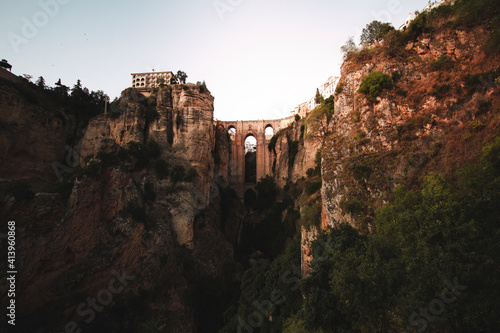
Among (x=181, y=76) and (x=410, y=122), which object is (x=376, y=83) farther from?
(x=181, y=76)

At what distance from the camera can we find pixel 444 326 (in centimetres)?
971

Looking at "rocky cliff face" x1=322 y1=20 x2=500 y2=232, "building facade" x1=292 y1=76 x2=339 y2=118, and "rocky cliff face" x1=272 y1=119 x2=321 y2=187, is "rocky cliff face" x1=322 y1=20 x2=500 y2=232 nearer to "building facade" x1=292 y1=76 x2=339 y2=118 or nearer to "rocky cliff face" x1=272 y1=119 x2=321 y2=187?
"rocky cliff face" x1=272 y1=119 x2=321 y2=187

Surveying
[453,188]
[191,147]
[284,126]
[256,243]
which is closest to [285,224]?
[256,243]

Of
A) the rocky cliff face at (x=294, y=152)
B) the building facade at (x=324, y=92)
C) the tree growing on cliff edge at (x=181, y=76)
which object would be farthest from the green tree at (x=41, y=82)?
the building facade at (x=324, y=92)

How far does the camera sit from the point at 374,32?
2388 cm

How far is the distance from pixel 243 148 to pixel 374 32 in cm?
3162

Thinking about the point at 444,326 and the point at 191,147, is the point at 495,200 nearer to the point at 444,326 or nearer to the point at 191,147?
the point at 444,326

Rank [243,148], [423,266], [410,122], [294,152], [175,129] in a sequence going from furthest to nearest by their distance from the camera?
[243,148] → [294,152] → [175,129] → [410,122] → [423,266]

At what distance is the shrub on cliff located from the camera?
1930 cm

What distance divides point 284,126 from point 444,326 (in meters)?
45.6

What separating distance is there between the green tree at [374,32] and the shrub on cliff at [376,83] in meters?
4.54

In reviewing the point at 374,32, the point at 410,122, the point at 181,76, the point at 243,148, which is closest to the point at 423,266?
the point at 410,122

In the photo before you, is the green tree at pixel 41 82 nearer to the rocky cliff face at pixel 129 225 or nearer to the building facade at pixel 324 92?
the rocky cliff face at pixel 129 225

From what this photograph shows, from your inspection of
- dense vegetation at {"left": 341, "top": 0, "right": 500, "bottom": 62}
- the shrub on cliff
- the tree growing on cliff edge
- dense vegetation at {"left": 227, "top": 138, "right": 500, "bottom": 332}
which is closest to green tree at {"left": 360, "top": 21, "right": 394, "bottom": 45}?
dense vegetation at {"left": 341, "top": 0, "right": 500, "bottom": 62}
